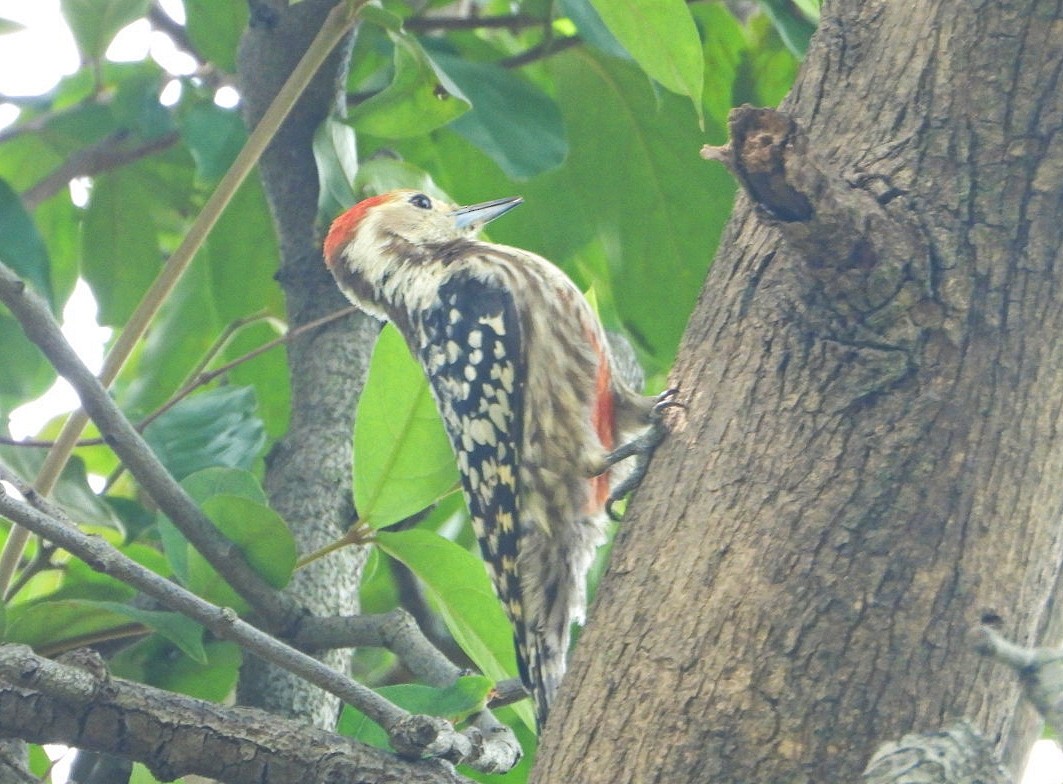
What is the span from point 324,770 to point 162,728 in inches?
8.5

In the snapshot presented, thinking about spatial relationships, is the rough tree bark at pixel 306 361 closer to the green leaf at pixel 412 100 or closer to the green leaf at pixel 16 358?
the green leaf at pixel 412 100

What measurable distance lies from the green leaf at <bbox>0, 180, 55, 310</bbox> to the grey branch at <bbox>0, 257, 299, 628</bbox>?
84cm

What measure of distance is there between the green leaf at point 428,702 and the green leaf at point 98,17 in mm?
1667

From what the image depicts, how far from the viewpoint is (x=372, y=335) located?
3061 mm

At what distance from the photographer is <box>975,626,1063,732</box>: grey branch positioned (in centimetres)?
149

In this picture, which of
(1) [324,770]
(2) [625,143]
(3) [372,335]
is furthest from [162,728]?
(2) [625,143]

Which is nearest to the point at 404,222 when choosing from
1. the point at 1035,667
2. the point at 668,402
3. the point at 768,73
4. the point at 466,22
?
the point at 466,22

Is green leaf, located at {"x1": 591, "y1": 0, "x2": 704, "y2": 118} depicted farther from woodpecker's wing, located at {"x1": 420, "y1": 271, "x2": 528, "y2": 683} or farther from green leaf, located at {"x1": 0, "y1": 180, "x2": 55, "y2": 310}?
green leaf, located at {"x1": 0, "y1": 180, "x2": 55, "y2": 310}

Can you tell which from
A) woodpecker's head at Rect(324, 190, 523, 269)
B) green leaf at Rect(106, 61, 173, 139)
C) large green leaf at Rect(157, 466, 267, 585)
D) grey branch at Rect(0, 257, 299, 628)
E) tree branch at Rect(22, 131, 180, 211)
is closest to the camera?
grey branch at Rect(0, 257, 299, 628)

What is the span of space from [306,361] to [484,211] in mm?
577

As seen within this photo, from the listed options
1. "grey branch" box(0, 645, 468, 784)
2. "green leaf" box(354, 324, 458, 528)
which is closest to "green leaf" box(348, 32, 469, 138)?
"green leaf" box(354, 324, 458, 528)

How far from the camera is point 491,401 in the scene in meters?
2.84

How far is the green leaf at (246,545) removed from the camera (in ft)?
6.76

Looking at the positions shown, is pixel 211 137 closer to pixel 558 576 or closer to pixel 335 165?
pixel 335 165
